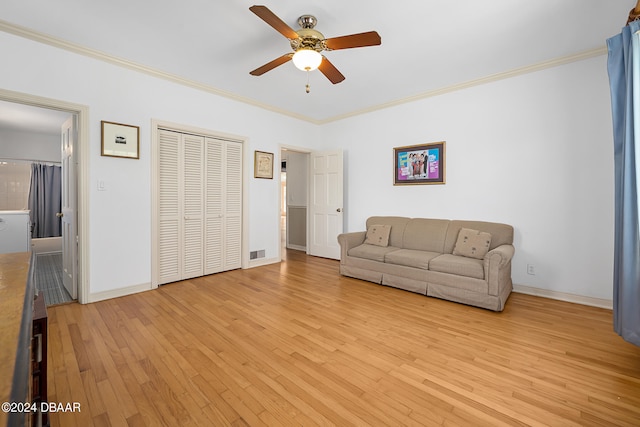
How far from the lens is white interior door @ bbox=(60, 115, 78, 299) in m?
3.14

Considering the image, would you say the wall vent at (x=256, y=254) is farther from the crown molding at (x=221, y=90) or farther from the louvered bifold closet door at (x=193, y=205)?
the crown molding at (x=221, y=90)

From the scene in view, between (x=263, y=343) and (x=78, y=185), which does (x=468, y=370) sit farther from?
(x=78, y=185)

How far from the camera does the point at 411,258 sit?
3504 mm

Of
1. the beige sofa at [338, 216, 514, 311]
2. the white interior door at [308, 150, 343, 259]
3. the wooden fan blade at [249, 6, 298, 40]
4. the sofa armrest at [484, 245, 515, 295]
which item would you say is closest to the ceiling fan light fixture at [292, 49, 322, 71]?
the wooden fan blade at [249, 6, 298, 40]

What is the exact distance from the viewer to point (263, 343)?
88.3 inches

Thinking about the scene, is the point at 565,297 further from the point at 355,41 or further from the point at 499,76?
the point at 355,41

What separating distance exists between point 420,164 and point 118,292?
438 cm

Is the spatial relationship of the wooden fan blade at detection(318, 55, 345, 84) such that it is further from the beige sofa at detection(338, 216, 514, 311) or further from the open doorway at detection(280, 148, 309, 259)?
the open doorway at detection(280, 148, 309, 259)

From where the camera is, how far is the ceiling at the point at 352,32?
2.35 metres

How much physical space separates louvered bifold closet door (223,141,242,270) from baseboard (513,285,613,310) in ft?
12.9

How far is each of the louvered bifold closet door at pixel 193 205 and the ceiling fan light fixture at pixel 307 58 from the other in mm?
2186

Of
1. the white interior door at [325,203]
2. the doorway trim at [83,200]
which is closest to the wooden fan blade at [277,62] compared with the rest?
the doorway trim at [83,200]

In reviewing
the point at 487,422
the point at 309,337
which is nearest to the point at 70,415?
the point at 309,337

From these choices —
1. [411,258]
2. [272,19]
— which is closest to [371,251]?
[411,258]
